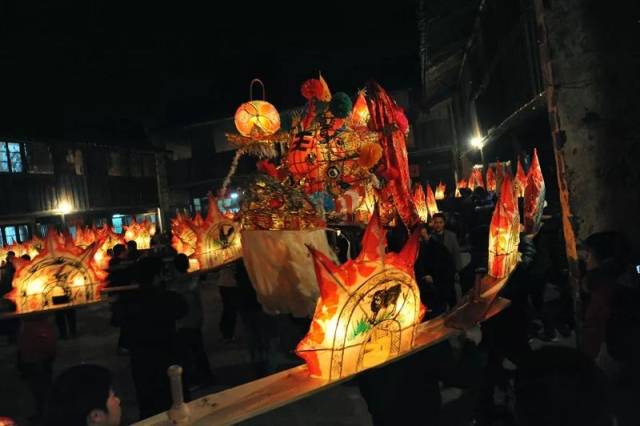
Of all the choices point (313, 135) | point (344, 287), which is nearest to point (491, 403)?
point (344, 287)

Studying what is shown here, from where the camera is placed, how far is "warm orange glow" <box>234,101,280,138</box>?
880 cm

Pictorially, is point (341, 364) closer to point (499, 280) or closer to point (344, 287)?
point (344, 287)

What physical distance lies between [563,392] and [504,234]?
2.54 m

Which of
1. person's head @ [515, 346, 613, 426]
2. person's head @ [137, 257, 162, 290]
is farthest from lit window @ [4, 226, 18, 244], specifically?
person's head @ [515, 346, 613, 426]

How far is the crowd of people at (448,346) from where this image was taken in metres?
2.03

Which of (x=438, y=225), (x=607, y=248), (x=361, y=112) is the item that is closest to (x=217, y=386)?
(x=438, y=225)

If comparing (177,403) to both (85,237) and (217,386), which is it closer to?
(217,386)

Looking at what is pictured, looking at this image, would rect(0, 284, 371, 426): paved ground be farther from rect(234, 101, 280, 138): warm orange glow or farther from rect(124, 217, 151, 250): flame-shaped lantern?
rect(234, 101, 280, 138): warm orange glow

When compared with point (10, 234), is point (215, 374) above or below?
below

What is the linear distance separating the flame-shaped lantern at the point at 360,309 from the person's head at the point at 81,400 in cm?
107

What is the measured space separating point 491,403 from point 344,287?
7.86 feet

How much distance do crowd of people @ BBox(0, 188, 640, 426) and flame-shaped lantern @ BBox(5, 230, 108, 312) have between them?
0.46 metres

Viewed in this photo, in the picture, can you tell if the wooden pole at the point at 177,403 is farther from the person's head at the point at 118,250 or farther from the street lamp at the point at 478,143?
the street lamp at the point at 478,143

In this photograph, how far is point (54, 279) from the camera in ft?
19.4
